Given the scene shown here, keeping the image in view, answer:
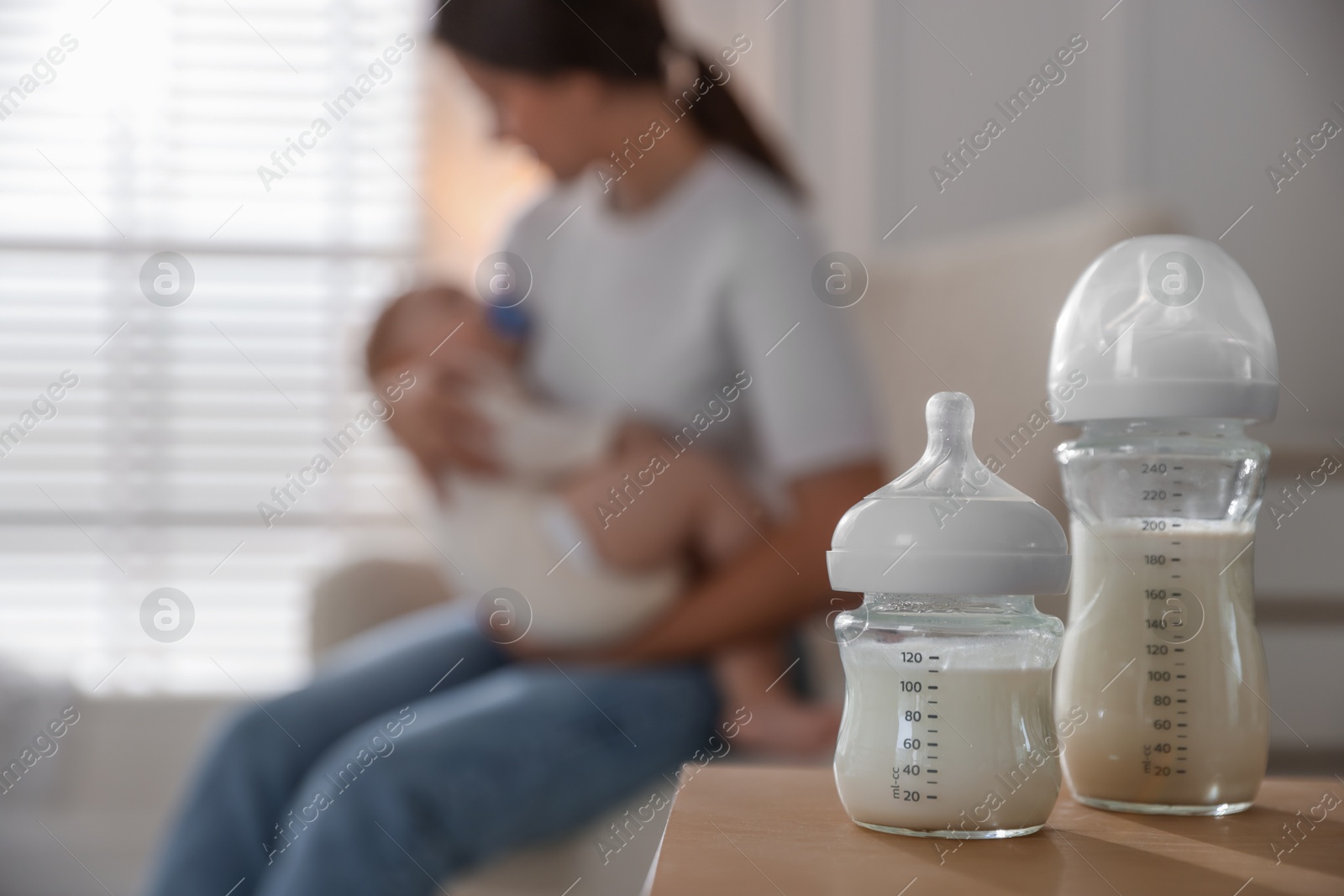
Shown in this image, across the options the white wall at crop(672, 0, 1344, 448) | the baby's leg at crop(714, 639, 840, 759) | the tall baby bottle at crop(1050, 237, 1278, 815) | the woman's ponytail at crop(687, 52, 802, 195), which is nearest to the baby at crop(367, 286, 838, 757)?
the baby's leg at crop(714, 639, 840, 759)

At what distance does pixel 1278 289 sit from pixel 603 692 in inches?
58.0

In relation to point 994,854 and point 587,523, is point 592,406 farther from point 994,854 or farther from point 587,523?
point 994,854

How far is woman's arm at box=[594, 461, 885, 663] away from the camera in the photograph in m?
1.04

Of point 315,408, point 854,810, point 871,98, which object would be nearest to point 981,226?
point 871,98

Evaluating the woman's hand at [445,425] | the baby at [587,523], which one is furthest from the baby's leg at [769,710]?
the woman's hand at [445,425]

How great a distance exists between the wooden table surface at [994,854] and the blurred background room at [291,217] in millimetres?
1583

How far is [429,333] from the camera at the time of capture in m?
1.28

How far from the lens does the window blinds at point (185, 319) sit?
80.0 inches

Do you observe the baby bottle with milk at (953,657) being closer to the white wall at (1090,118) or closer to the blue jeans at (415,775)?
the blue jeans at (415,775)

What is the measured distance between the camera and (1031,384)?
1.33m

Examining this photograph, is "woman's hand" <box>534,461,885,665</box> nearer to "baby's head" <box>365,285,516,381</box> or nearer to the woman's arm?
the woman's arm

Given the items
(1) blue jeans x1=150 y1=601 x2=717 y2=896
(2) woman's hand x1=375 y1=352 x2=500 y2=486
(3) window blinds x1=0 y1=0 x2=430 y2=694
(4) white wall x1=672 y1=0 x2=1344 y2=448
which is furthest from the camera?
(3) window blinds x1=0 y1=0 x2=430 y2=694

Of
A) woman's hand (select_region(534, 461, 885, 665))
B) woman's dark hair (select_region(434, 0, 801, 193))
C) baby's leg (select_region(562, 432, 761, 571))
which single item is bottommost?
woman's hand (select_region(534, 461, 885, 665))

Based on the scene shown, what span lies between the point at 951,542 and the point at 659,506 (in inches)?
26.3
